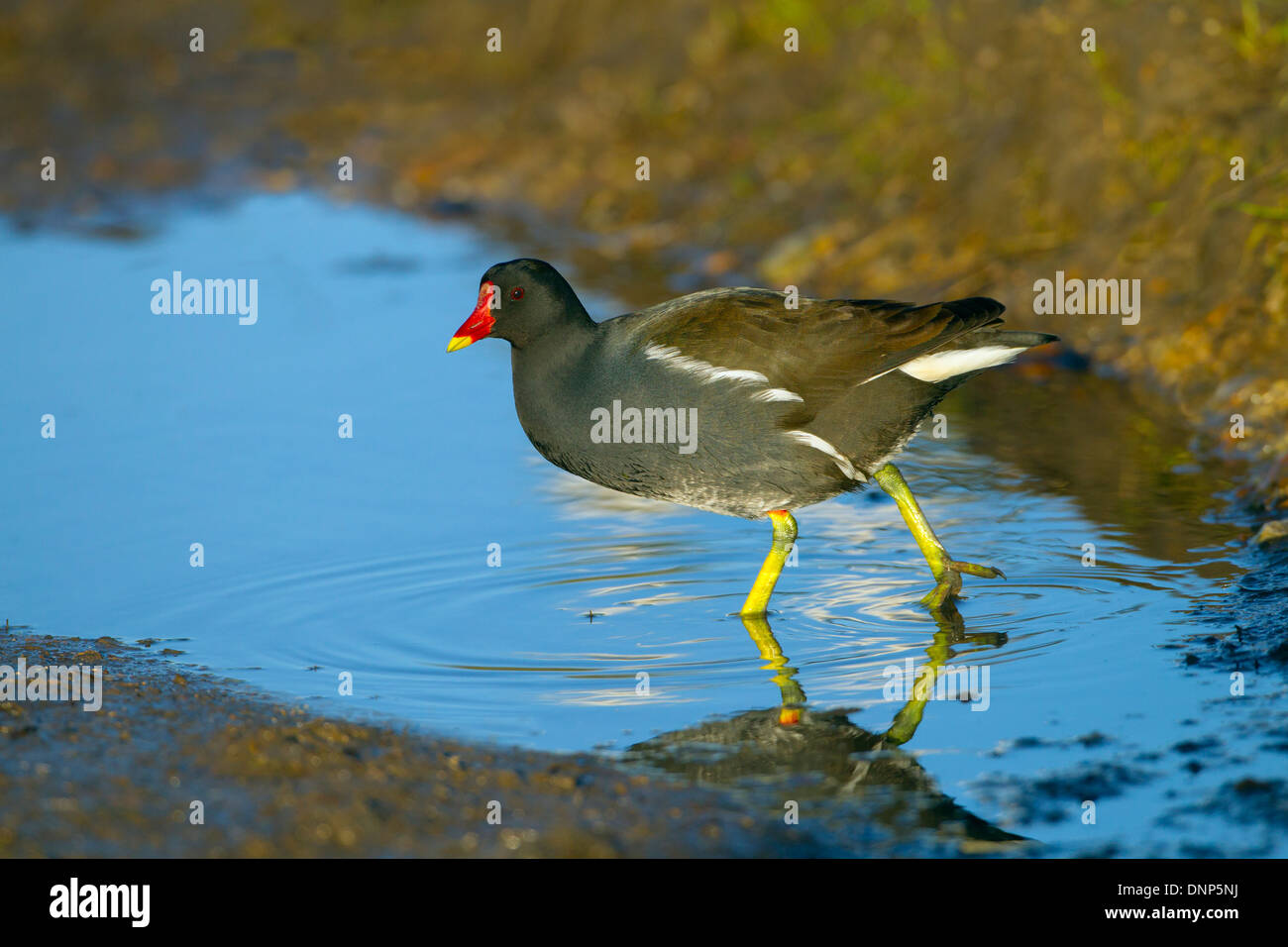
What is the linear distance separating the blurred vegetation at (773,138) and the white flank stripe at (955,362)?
160 centimetres

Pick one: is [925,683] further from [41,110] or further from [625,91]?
[41,110]

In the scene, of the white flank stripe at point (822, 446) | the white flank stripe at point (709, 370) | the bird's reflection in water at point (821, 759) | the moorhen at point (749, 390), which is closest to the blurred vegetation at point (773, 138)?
the moorhen at point (749, 390)

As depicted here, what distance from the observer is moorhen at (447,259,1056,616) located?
608 centimetres

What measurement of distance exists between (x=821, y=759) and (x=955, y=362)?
188cm

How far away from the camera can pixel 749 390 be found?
6.09m

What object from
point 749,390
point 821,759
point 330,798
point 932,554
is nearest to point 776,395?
point 749,390

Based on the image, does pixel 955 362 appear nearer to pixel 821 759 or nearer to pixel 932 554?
pixel 932 554

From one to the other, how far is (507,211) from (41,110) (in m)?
6.09

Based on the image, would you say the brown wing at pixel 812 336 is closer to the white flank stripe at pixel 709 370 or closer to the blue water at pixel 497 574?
the white flank stripe at pixel 709 370

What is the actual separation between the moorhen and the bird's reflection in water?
0.88 metres

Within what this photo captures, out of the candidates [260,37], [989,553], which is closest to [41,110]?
[260,37]

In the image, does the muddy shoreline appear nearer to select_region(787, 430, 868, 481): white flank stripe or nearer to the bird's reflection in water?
the bird's reflection in water

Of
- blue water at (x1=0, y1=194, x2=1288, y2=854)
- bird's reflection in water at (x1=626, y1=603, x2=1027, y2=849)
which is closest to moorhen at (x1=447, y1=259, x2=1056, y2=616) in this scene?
blue water at (x1=0, y1=194, x2=1288, y2=854)
